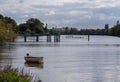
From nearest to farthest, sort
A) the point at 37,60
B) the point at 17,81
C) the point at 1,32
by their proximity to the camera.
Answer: the point at 17,81 < the point at 37,60 < the point at 1,32

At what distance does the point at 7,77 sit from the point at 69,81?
2110 cm

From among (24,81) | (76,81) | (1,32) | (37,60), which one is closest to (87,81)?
(76,81)

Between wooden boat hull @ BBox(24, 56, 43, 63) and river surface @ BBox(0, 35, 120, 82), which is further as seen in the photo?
wooden boat hull @ BBox(24, 56, 43, 63)

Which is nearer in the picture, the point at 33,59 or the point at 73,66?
the point at 73,66

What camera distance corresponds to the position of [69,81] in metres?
40.7

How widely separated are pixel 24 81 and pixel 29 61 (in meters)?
49.9

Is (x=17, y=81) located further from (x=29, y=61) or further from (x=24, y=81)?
(x=29, y=61)

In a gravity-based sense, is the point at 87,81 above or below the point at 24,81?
below

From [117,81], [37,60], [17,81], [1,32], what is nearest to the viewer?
[17,81]

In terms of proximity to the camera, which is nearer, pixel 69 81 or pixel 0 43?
pixel 69 81

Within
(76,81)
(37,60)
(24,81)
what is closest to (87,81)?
(76,81)

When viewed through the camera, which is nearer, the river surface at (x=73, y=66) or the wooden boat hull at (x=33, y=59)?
the river surface at (x=73, y=66)

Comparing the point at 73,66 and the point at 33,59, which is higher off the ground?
the point at 33,59

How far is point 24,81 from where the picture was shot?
20094 millimetres
